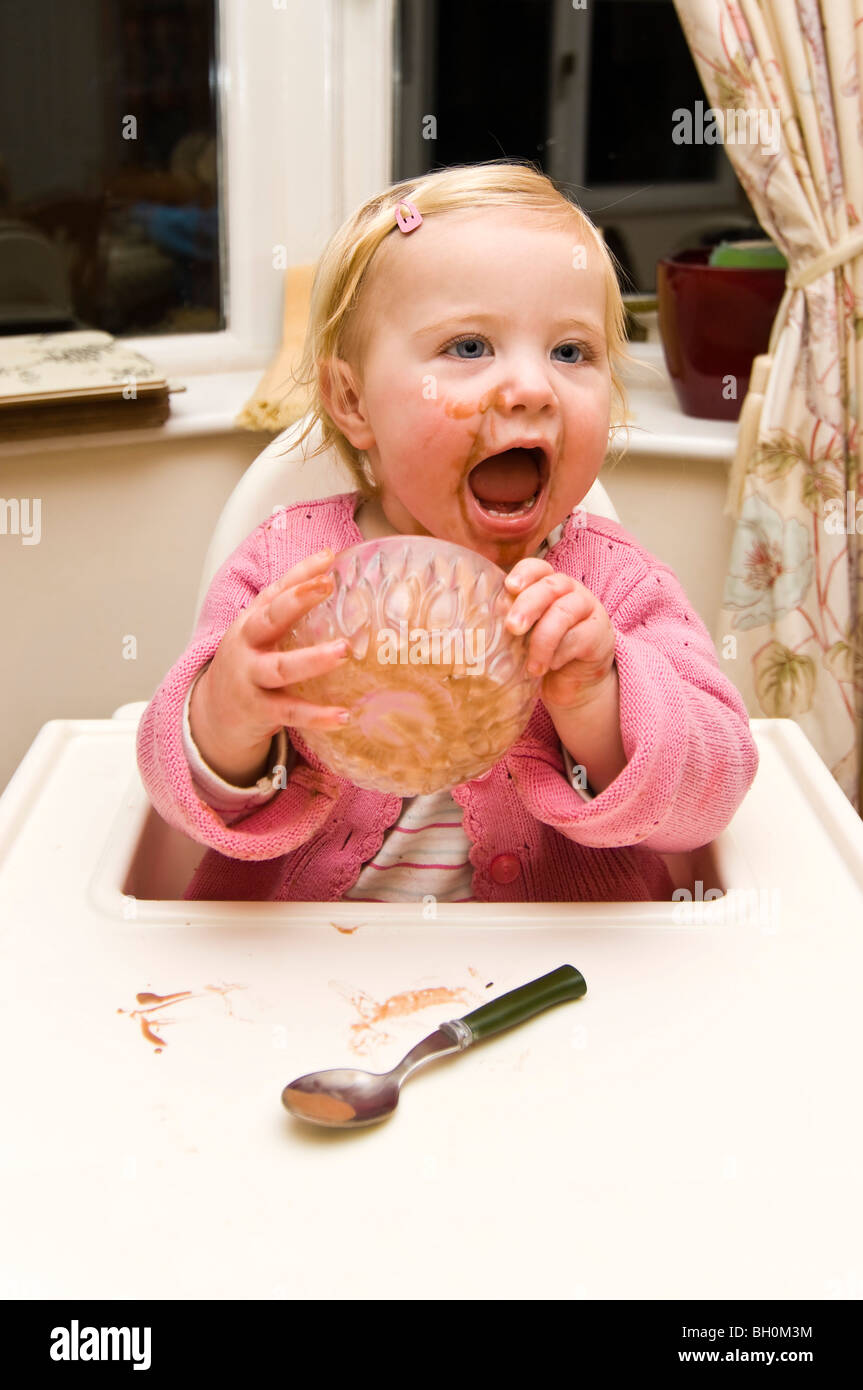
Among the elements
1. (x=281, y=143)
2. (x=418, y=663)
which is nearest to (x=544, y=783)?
(x=418, y=663)

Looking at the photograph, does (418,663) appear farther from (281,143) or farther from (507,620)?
(281,143)

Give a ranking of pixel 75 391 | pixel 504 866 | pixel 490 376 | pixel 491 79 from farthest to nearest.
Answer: pixel 491 79 < pixel 75 391 < pixel 504 866 < pixel 490 376

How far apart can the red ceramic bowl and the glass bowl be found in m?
1.44

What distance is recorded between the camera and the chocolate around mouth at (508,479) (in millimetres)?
1009

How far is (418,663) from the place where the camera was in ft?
2.58

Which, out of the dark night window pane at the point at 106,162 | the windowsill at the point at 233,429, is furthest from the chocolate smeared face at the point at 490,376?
the dark night window pane at the point at 106,162

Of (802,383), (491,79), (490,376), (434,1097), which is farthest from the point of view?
(491,79)

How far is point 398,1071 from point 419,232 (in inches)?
24.4

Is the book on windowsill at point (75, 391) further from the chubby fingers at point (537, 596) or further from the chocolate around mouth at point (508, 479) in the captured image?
the chubby fingers at point (537, 596)

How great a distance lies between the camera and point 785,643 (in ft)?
6.88

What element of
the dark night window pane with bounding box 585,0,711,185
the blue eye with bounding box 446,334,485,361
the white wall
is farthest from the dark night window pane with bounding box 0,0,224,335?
the blue eye with bounding box 446,334,485,361

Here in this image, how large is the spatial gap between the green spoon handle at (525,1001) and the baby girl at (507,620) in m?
0.13

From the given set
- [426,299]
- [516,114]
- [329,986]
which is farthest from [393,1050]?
[516,114]
